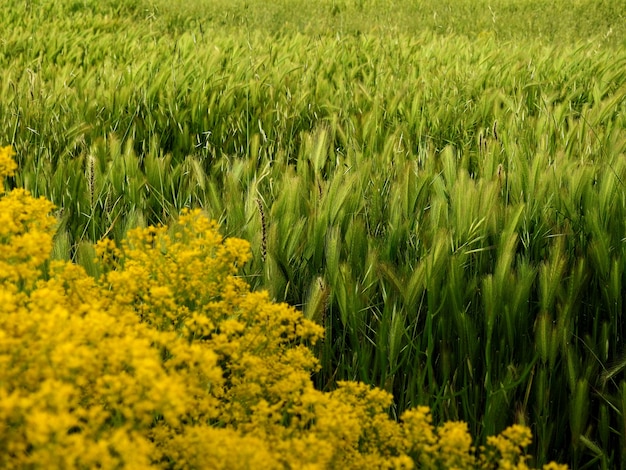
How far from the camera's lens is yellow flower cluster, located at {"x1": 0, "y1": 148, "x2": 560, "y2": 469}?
2.12 ft

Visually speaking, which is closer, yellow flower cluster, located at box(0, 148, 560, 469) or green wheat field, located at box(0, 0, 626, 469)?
yellow flower cluster, located at box(0, 148, 560, 469)

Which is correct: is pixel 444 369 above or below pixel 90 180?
below

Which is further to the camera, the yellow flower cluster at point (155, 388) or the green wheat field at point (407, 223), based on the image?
the green wheat field at point (407, 223)

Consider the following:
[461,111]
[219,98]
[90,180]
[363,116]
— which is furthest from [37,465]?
[461,111]

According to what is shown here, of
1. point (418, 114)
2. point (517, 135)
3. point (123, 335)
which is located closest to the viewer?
point (123, 335)

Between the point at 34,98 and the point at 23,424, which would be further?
the point at 34,98

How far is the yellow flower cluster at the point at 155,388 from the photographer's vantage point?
0.65 metres

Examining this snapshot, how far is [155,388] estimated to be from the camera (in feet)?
2.11

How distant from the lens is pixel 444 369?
1306 millimetres

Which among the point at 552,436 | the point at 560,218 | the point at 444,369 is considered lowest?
the point at 552,436

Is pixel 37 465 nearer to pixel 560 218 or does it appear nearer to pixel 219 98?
pixel 560 218

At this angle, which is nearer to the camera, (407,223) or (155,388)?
(155,388)

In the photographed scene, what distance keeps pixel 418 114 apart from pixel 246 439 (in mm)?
2556

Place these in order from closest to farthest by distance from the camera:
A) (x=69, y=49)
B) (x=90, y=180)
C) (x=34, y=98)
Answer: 1. (x=90, y=180)
2. (x=34, y=98)
3. (x=69, y=49)
